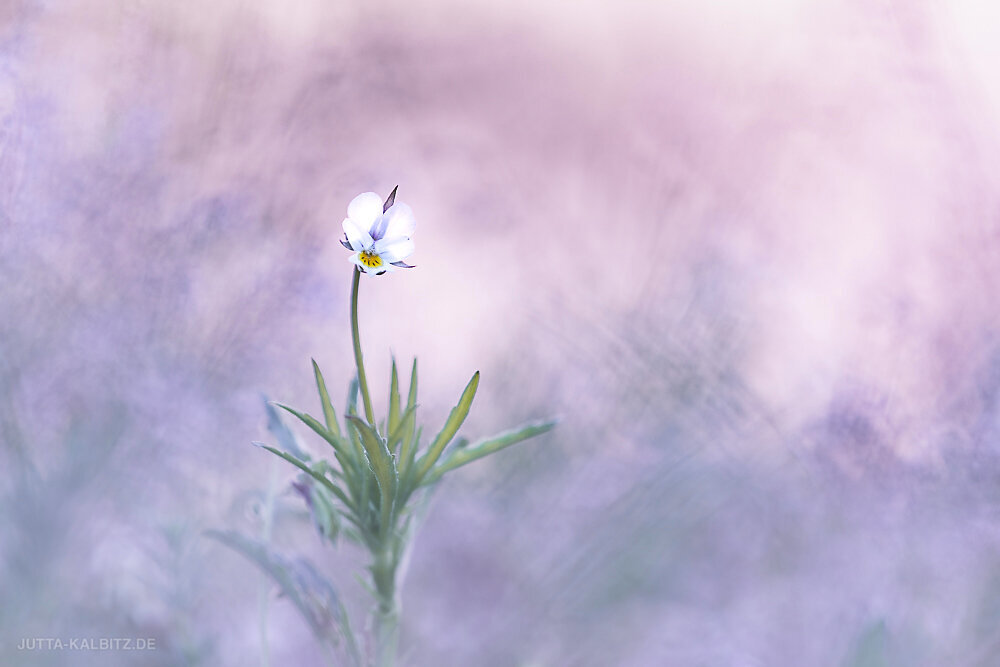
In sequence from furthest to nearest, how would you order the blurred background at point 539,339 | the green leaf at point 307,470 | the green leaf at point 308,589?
the blurred background at point 539,339
the green leaf at point 308,589
the green leaf at point 307,470

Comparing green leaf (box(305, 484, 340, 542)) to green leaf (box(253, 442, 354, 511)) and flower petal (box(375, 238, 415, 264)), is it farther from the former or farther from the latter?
flower petal (box(375, 238, 415, 264))

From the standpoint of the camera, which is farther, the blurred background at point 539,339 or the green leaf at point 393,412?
the blurred background at point 539,339

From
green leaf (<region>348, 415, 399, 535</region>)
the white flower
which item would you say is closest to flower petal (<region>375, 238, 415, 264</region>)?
the white flower

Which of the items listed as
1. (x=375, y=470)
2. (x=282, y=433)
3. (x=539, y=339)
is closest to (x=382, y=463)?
(x=375, y=470)

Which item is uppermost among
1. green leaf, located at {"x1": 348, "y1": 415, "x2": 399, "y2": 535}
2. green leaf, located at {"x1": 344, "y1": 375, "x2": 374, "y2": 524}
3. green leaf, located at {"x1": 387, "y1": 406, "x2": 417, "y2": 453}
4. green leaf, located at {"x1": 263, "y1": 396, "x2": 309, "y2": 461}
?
green leaf, located at {"x1": 263, "y1": 396, "x2": 309, "y2": 461}

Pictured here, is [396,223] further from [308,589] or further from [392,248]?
[308,589]

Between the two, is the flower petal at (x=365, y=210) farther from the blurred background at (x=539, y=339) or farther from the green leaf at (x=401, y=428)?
the blurred background at (x=539, y=339)

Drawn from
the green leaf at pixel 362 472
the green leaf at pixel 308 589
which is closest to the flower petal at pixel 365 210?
the green leaf at pixel 362 472
